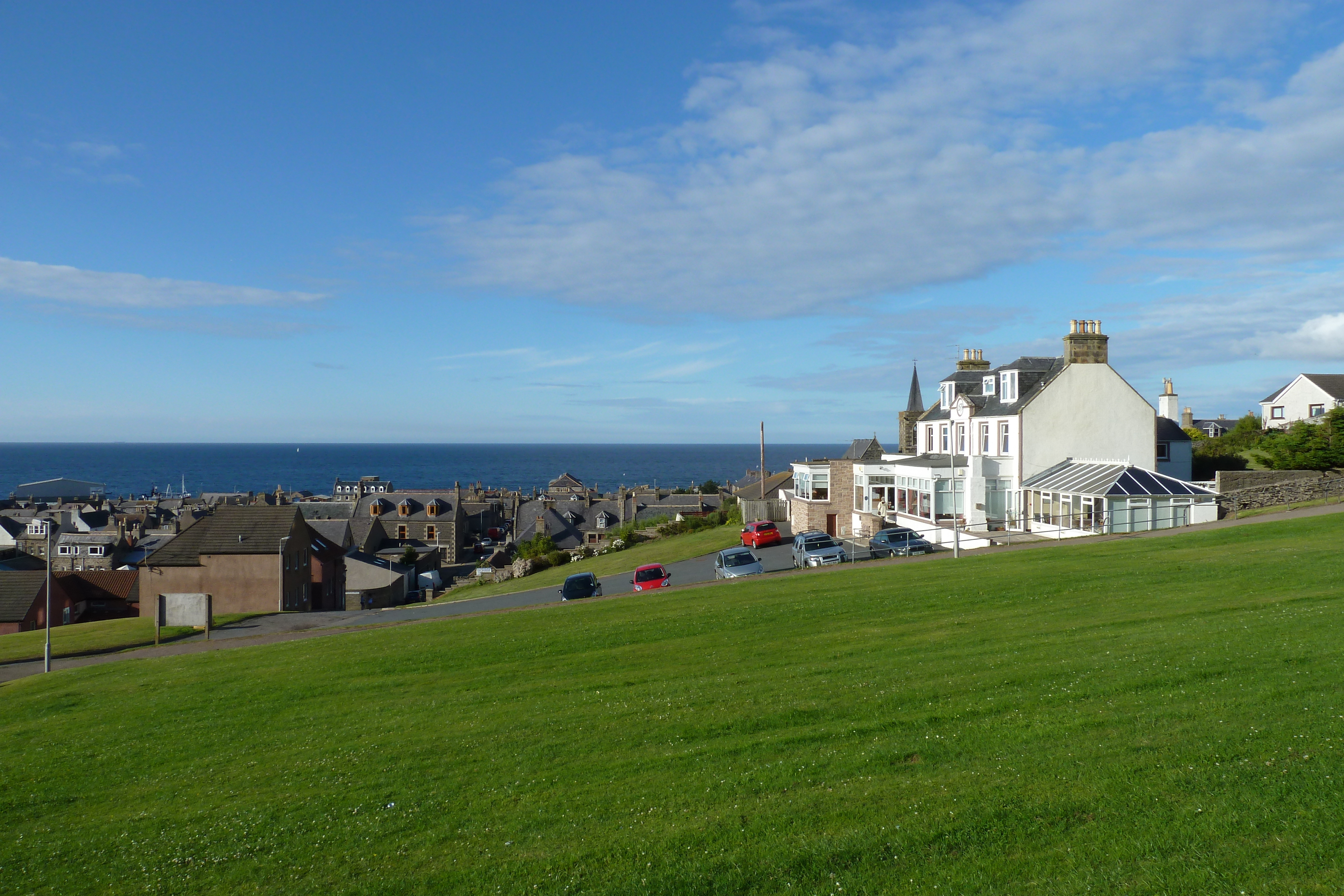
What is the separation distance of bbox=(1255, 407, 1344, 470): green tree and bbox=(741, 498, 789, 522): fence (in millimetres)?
29967

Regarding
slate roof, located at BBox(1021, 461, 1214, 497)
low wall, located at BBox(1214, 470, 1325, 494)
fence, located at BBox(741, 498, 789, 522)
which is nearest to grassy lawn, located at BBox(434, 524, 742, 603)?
fence, located at BBox(741, 498, 789, 522)

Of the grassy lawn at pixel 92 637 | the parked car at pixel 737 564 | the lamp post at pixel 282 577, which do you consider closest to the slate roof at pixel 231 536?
the lamp post at pixel 282 577

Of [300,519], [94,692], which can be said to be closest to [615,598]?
[94,692]

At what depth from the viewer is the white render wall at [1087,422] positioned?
4181 centimetres

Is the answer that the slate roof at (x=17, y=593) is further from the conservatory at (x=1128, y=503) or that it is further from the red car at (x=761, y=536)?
the conservatory at (x=1128, y=503)

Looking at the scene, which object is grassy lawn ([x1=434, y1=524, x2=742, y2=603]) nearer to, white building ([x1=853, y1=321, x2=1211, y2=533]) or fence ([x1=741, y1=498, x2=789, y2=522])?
fence ([x1=741, y1=498, x2=789, y2=522])

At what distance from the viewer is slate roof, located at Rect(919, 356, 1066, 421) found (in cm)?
4219

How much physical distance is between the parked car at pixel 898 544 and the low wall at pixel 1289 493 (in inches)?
524

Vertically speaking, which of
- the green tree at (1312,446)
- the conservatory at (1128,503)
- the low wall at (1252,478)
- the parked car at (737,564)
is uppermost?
the green tree at (1312,446)

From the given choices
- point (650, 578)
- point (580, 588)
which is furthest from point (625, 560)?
point (580, 588)

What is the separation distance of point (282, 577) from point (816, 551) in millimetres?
30396

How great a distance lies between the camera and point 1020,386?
143 feet

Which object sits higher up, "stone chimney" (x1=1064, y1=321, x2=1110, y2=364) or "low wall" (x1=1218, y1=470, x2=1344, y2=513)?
"stone chimney" (x1=1064, y1=321, x2=1110, y2=364)

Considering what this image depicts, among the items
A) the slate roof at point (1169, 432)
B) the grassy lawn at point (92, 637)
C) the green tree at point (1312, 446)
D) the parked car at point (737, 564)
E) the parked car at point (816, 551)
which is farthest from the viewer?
the slate roof at point (1169, 432)
